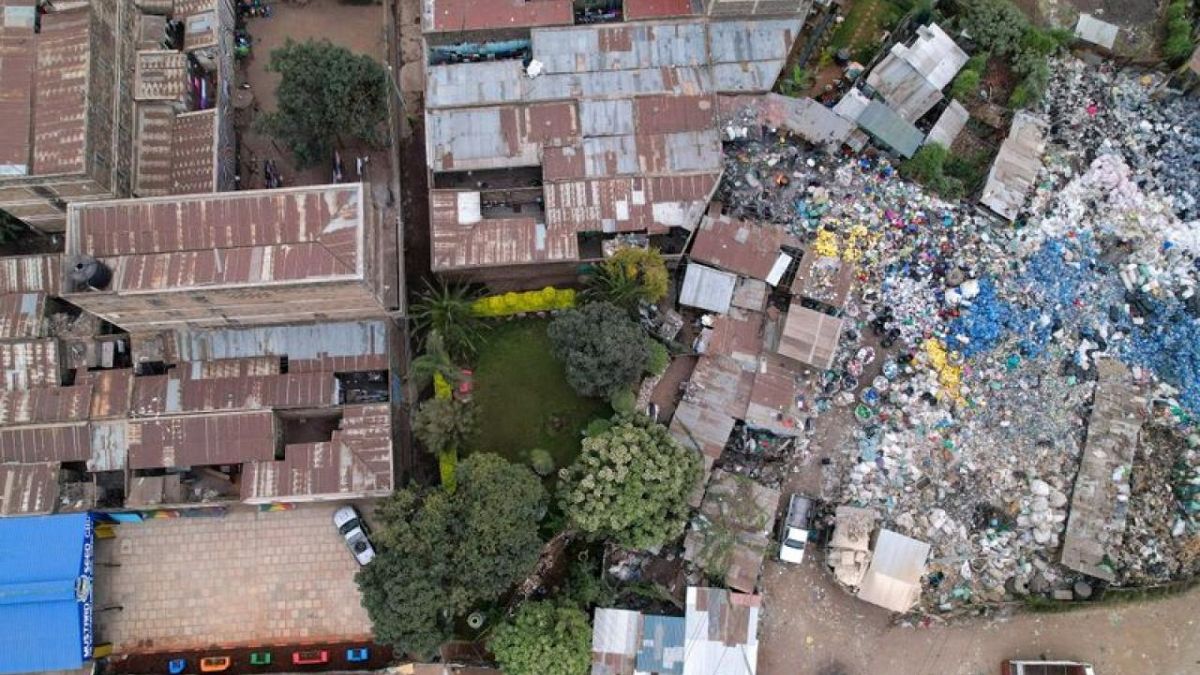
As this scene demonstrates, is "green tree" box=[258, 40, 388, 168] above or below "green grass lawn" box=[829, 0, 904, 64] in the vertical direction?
below

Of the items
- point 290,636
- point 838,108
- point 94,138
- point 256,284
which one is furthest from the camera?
→ point 838,108

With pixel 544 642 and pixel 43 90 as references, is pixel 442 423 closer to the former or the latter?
pixel 544 642

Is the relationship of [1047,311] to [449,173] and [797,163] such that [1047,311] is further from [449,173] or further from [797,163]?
[449,173]

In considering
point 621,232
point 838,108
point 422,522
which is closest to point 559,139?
point 621,232

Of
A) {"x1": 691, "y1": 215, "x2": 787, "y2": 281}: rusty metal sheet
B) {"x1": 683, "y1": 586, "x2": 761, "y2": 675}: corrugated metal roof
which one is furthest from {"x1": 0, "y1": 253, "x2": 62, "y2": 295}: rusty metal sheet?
{"x1": 683, "y1": 586, "x2": 761, "y2": 675}: corrugated metal roof

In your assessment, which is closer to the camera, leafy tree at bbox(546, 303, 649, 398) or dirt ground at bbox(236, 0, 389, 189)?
leafy tree at bbox(546, 303, 649, 398)

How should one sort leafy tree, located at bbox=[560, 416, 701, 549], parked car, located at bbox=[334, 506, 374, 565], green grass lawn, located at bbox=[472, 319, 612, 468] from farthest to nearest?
green grass lawn, located at bbox=[472, 319, 612, 468] < parked car, located at bbox=[334, 506, 374, 565] < leafy tree, located at bbox=[560, 416, 701, 549]

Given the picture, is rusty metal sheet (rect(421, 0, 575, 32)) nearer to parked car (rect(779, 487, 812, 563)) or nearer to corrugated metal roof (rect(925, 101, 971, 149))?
corrugated metal roof (rect(925, 101, 971, 149))

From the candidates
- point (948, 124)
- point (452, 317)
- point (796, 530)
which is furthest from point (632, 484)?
point (948, 124)
